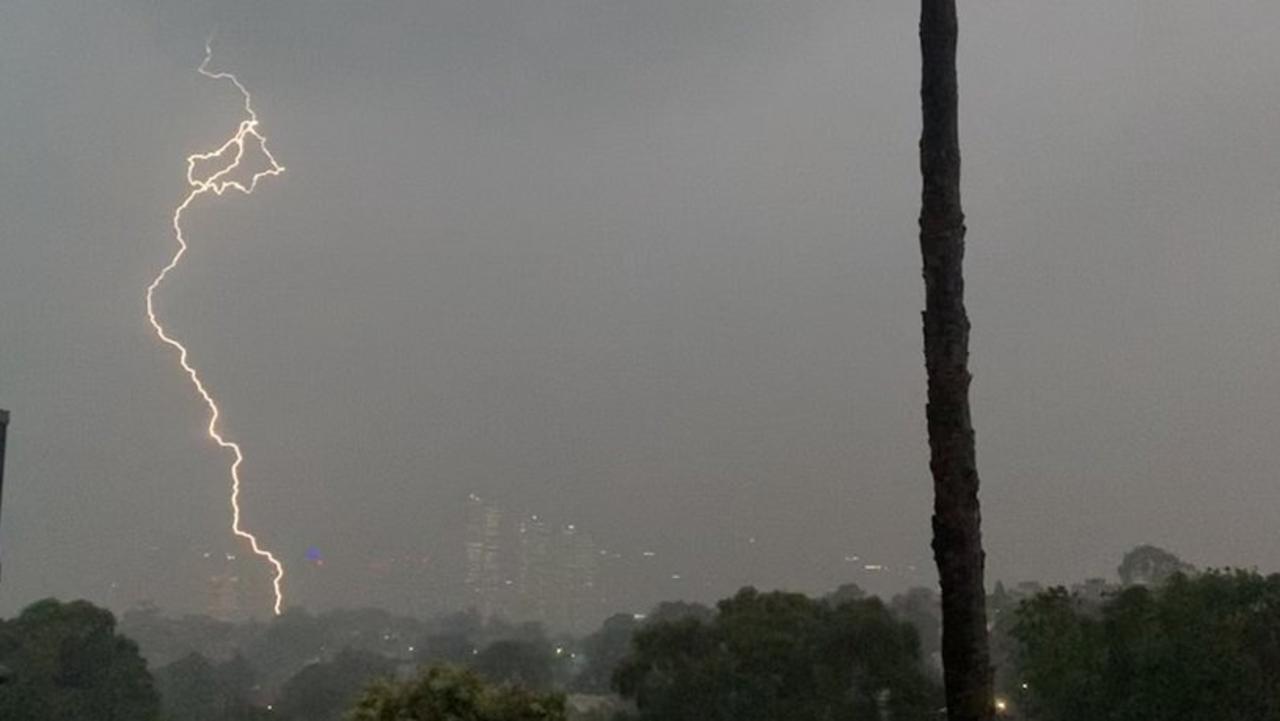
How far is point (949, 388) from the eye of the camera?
9828 mm

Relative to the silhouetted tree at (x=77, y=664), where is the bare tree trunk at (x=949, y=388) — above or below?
above

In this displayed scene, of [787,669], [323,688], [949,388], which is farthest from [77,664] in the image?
[949,388]

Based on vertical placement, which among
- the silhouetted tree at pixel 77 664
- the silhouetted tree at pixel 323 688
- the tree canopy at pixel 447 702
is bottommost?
the silhouetted tree at pixel 323 688

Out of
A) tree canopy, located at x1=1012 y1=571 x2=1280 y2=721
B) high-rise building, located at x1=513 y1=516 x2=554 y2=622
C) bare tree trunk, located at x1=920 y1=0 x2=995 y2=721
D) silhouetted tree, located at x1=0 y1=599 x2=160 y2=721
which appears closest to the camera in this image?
bare tree trunk, located at x1=920 y1=0 x2=995 y2=721

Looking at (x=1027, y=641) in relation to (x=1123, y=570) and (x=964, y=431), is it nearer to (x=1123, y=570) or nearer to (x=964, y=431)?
(x=964, y=431)

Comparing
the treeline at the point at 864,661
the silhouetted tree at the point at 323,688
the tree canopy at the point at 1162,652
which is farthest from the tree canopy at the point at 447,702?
the silhouetted tree at the point at 323,688

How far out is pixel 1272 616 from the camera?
32.7 m

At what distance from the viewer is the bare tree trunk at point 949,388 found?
9367 mm

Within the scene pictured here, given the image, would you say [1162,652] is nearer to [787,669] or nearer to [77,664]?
[787,669]

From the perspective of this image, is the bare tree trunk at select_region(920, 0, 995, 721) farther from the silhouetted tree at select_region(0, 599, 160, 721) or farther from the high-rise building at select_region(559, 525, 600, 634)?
the high-rise building at select_region(559, 525, 600, 634)

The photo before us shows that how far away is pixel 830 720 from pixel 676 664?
4992mm

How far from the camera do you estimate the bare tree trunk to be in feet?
30.7

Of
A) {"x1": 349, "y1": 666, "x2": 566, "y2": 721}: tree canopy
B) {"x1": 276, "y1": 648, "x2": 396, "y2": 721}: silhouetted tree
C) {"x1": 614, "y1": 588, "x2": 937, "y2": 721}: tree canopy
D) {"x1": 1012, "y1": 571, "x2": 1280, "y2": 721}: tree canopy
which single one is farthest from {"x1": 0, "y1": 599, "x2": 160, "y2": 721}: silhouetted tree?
{"x1": 349, "y1": 666, "x2": 566, "y2": 721}: tree canopy

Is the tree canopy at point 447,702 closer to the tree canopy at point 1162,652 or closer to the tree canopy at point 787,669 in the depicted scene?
the tree canopy at point 1162,652
